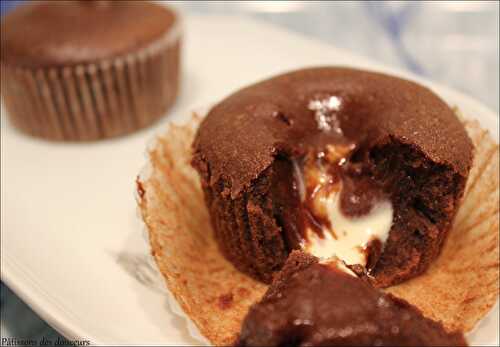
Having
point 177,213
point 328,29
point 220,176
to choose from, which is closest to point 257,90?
point 220,176

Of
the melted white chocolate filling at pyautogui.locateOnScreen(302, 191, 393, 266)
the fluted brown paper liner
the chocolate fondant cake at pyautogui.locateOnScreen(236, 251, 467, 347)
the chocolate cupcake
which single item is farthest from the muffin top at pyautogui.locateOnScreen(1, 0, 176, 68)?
the chocolate fondant cake at pyautogui.locateOnScreen(236, 251, 467, 347)

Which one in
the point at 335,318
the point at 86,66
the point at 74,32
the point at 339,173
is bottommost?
the point at 86,66

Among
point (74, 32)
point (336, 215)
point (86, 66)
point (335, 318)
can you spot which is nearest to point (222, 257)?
point (336, 215)

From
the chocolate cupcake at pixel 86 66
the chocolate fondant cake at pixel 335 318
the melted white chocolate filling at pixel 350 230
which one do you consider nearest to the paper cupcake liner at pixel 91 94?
the chocolate cupcake at pixel 86 66

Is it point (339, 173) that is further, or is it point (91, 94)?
point (91, 94)

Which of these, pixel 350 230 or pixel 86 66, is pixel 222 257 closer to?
pixel 350 230

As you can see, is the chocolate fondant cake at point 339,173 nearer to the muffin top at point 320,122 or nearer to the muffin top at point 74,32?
the muffin top at point 320,122
